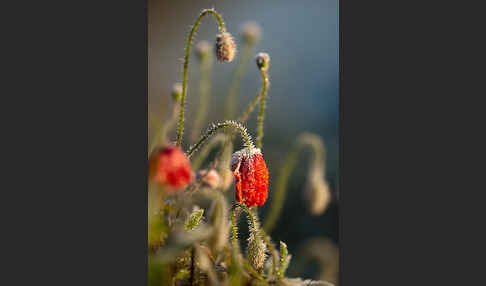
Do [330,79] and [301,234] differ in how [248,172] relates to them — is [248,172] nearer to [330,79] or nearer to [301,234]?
[330,79]

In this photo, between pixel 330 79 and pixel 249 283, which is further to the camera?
pixel 330 79

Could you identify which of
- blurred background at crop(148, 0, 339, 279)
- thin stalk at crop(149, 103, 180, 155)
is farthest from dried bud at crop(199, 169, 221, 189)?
blurred background at crop(148, 0, 339, 279)

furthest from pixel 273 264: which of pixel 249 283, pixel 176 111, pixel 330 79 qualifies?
pixel 330 79

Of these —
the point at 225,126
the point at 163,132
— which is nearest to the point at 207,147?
the point at 163,132

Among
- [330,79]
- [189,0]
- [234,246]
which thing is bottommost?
[234,246]

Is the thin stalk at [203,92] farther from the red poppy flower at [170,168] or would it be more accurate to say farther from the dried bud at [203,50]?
the red poppy flower at [170,168]

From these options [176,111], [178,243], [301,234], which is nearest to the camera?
[178,243]
